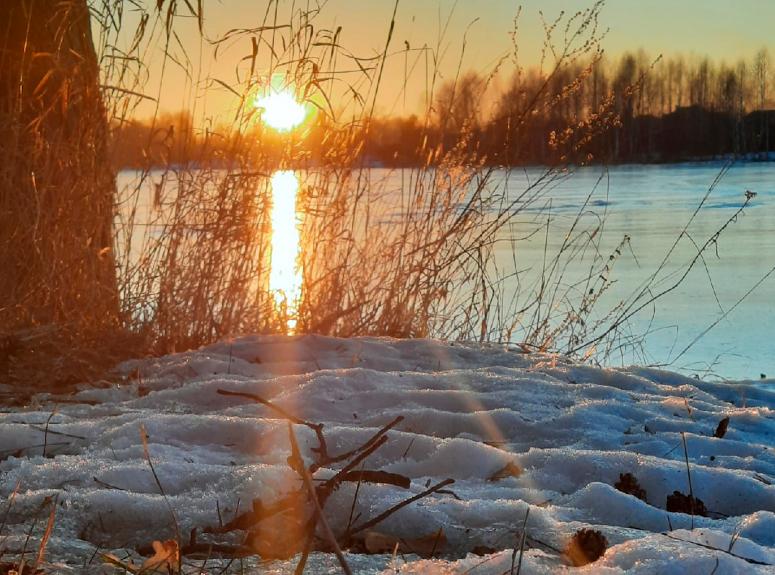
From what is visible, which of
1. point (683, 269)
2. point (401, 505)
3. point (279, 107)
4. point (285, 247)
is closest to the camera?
point (401, 505)

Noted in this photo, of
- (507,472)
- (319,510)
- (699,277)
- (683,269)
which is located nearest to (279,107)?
(507,472)

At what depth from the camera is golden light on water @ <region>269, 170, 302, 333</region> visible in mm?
3627

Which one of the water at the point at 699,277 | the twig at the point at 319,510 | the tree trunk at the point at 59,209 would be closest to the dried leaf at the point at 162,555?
the twig at the point at 319,510

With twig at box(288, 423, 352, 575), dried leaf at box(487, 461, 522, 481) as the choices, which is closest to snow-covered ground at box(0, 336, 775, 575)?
dried leaf at box(487, 461, 522, 481)

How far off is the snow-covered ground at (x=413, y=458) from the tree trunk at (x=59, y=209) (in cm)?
51

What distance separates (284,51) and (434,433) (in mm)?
2086

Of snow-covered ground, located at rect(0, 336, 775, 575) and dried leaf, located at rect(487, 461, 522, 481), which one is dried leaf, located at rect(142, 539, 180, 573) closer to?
snow-covered ground, located at rect(0, 336, 775, 575)

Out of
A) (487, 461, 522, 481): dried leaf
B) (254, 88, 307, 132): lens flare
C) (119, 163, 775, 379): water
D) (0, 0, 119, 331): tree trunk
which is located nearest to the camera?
(487, 461, 522, 481): dried leaf

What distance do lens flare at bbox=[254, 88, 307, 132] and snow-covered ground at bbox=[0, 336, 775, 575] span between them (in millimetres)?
1057

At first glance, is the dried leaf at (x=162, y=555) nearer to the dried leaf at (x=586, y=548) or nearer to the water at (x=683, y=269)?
the dried leaf at (x=586, y=548)

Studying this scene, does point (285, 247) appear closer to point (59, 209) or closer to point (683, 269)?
point (59, 209)

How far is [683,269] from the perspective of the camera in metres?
7.45

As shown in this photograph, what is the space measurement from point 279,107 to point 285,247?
0.64 metres

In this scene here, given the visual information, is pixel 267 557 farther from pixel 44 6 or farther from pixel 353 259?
pixel 44 6
